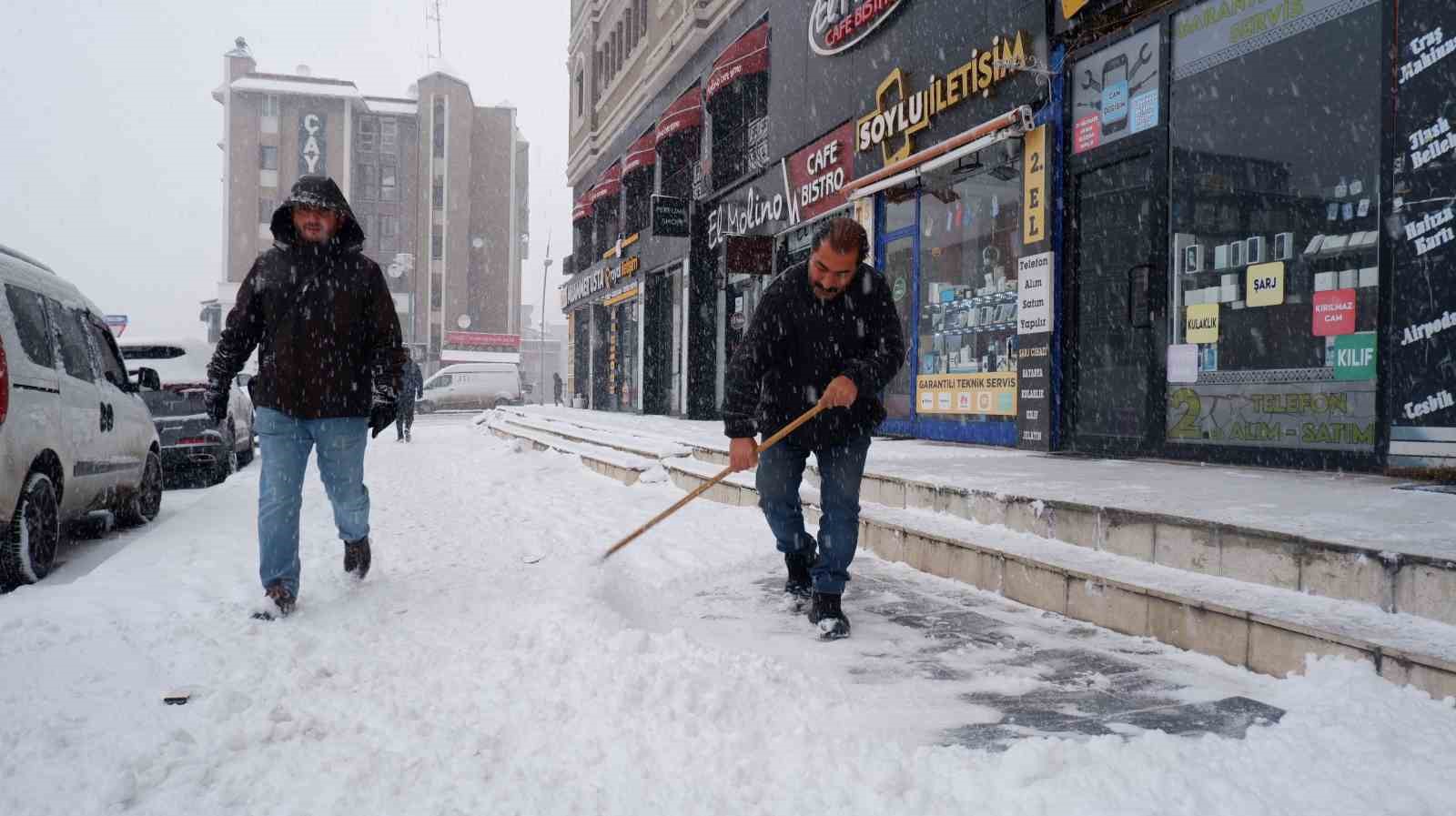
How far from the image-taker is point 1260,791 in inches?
85.0

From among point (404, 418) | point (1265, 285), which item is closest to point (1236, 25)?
point (1265, 285)

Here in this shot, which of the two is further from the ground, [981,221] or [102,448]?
[981,221]

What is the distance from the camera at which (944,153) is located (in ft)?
31.4

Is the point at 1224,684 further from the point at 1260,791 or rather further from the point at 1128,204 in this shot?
the point at 1128,204

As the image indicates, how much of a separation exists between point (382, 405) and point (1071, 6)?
23.4 feet

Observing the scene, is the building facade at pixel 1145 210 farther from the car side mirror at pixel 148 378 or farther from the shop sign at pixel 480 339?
the shop sign at pixel 480 339

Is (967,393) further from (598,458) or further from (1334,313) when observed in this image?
(598,458)

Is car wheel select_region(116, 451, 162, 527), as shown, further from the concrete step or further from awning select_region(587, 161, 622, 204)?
awning select_region(587, 161, 622, 204)

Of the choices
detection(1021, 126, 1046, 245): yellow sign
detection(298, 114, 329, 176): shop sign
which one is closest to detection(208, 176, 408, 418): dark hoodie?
detection(1021, 126, 1046, 245): yellow sign

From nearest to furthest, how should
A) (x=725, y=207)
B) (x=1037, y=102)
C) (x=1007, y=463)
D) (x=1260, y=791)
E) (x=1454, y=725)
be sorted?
(x=1260, y=791), (x=1454, y=725), (x=1007, y=463), (x=1037, y=102), (x=725, y=207)

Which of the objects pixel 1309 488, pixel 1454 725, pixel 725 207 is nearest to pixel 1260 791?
pixel 1454 725

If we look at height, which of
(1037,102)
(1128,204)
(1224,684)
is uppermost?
(1037,102)

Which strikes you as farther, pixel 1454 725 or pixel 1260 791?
pixel 1454 725

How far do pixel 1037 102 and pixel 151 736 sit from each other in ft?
28.4
